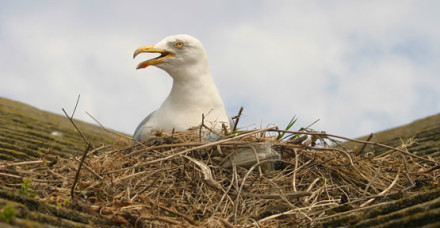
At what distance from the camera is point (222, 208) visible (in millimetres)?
2500

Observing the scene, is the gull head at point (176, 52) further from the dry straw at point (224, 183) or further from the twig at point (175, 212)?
the twig at point (175, 212)

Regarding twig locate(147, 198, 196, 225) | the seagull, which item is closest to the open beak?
the seagull

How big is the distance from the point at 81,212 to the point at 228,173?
98 centimetres

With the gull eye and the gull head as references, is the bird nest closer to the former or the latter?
the gull head

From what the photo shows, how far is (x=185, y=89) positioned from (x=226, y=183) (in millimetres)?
1066

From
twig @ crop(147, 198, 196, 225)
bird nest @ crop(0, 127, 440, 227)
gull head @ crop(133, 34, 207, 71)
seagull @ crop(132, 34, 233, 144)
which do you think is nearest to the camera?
twig @ crop(147, 198, 196, 225)

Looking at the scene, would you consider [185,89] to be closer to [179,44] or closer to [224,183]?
[179,44]

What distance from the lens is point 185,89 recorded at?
3.65 metres

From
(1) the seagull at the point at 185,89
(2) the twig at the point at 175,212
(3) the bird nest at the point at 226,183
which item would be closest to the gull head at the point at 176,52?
(1) the seagull at the point at 185,89

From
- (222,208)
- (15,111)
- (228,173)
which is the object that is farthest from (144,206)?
(15,111)

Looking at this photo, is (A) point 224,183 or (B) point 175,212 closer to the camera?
(B) point 175,212

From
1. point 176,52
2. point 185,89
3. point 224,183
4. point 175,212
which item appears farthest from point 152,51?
point 175,212

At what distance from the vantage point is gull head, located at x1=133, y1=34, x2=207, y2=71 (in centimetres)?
371

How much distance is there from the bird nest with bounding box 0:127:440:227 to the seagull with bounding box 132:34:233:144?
0.32 m
